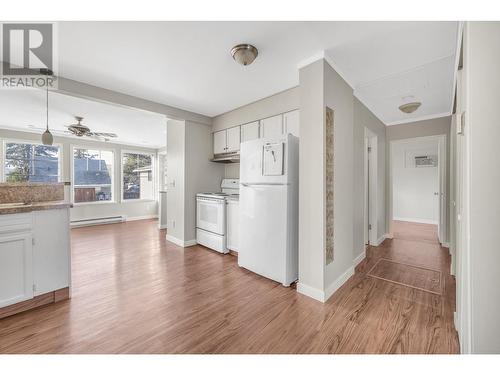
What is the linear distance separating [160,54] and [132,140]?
4.78m

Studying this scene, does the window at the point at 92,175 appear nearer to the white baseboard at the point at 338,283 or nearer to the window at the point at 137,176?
the window at the point at 137,176

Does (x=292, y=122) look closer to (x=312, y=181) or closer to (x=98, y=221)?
(x=312, y=181)

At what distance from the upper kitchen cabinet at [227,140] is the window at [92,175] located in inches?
162

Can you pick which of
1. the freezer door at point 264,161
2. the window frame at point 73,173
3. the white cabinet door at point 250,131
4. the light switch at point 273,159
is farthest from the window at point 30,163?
the light switch at point 273,159

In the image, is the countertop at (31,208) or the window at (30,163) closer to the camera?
the countertop at (31,208)

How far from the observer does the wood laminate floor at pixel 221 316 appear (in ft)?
4.91

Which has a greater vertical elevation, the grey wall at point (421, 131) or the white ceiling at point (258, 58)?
the white ceiling at point (258, 58)

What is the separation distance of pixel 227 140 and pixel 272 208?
1864 mm

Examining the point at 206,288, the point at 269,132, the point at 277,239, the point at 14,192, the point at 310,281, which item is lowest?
the point at 206,288

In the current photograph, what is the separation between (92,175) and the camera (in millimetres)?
6062

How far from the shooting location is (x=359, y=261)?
3.11m

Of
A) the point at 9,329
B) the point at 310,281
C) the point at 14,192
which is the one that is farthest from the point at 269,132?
the point at 9,329

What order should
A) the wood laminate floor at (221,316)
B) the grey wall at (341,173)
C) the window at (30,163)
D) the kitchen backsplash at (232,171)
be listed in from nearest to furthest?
the wood laminate floor at (221,316), the grey wall at (341,173), the kitchen backsplash at (232,171), the window at (30,163)
